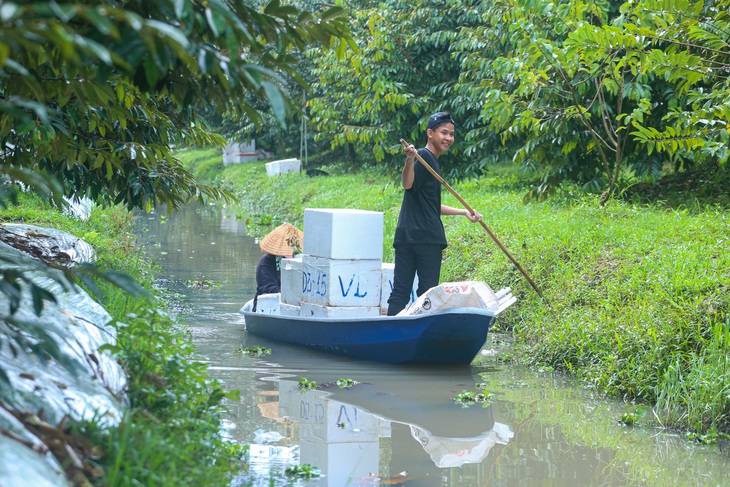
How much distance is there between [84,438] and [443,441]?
122 inches

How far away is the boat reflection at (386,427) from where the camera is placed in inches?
207

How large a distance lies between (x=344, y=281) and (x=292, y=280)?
82 cm

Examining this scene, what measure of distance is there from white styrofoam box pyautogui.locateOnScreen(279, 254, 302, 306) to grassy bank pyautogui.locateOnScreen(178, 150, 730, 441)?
2.15 m

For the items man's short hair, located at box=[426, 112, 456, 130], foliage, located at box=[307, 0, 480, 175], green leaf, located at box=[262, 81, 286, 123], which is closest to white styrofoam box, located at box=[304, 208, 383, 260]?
man's short hair, located at box=[426, 112, 456, 130]

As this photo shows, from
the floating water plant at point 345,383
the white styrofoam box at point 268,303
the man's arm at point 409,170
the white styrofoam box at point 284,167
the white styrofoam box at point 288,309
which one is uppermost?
the man's arm at point 409,170

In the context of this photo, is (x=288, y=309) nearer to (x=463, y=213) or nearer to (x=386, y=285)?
(x=386, y=285)

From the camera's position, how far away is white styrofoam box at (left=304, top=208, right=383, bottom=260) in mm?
8025

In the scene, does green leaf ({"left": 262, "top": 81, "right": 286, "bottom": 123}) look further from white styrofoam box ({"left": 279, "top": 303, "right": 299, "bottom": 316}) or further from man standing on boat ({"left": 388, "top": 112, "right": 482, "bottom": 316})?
white styrofoam box ({"left": 279, "top": 303, "right": 299, "bottom": 316})

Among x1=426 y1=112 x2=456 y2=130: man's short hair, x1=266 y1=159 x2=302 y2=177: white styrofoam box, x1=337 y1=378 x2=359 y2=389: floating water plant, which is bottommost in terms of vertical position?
x1=266 y1=159 x2=302 y2=177: white styrofoam box

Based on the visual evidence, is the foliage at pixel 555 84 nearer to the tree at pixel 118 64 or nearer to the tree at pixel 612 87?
the tree at pixel 612 87

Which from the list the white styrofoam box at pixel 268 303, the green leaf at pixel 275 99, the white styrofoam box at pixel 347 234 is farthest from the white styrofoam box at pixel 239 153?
the green leaf at pixel 275 99

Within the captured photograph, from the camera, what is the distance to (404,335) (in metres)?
7.54

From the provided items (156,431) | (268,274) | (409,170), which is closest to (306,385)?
(409,170)

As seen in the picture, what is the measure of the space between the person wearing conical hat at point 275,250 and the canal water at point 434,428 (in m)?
0.92
